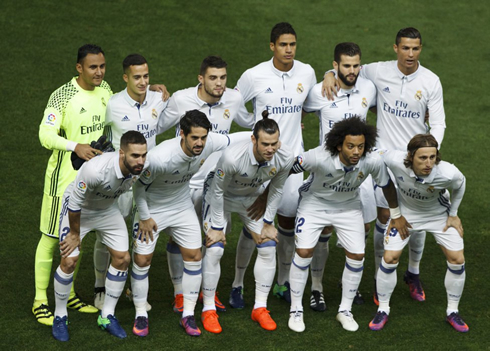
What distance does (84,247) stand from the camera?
9500mm

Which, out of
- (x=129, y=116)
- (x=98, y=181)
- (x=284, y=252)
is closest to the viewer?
(x=98, y=181)

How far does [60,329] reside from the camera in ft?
24.4

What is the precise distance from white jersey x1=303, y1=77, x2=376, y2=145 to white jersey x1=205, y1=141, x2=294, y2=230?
2.53ft

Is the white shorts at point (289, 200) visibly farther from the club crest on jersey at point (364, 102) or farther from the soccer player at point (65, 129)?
the soccer player at point (65, 129)

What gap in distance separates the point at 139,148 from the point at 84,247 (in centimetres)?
290

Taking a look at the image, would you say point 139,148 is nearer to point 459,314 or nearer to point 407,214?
point 407,214

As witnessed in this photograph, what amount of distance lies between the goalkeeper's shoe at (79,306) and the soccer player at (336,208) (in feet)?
6.22

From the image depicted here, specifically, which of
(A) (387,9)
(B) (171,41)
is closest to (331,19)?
(A) (387,9)

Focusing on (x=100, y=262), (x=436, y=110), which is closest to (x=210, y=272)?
(x=100, y=262)

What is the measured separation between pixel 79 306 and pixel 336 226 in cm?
257

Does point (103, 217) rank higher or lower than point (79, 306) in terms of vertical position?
higher

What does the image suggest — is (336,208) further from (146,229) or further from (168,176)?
(146,229)

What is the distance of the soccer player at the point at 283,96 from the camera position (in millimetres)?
8312

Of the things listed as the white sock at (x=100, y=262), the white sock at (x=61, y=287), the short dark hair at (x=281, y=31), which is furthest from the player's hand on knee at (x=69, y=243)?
the short dark hair at (x=281, y=31)
